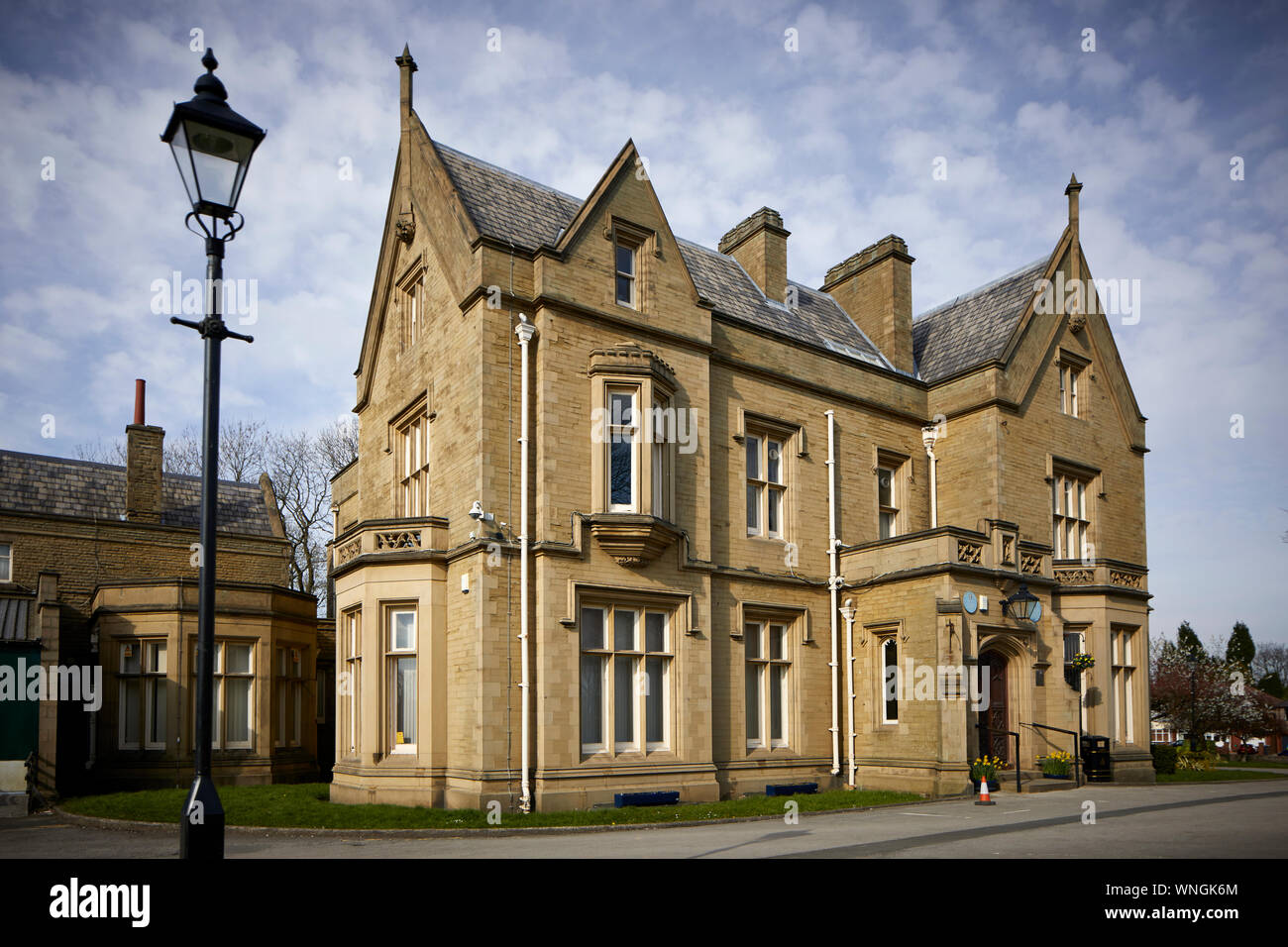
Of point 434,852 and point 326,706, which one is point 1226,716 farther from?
point 434,852

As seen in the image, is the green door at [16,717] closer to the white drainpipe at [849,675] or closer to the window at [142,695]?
the window at [142,695]

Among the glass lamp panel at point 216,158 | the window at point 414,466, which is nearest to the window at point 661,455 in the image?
the window at point 414,466

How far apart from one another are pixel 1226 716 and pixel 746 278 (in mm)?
33490

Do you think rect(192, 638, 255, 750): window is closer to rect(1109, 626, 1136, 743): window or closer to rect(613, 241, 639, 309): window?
rect(613, 241, 639, 309): window

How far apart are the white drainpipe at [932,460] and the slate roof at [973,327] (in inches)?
53.5

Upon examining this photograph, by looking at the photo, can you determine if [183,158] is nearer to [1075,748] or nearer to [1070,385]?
[1075,748]

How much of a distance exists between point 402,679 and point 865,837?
29.5ft

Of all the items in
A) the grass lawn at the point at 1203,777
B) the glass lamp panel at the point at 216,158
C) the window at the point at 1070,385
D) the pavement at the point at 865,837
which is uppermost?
the window at the point at 1070,385

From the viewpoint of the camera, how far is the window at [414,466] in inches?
816

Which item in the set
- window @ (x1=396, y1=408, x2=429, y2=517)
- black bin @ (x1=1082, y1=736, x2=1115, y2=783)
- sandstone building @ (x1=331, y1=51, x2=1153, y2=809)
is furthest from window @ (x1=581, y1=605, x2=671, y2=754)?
black bin @ (x1=1082, y1=736, x2=1115, y2=783)

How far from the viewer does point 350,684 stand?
779 inches

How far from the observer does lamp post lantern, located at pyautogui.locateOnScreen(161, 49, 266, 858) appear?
6.50m
